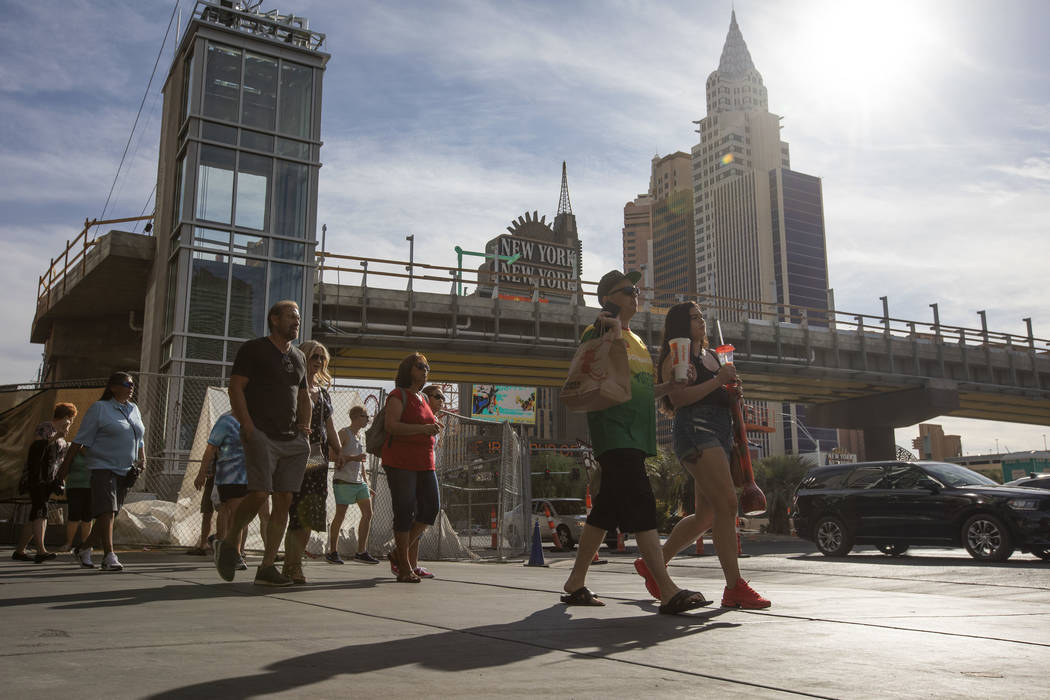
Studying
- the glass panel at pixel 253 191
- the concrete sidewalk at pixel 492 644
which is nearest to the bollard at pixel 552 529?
the glass panel at pixel 253 191

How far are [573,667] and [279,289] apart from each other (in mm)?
19140

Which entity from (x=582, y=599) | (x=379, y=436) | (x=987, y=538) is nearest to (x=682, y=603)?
(x=582, y=599)

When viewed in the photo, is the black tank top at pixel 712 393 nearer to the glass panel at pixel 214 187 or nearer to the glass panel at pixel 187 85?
the glass panel at pixel 214 187

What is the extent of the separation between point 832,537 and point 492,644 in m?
11.4

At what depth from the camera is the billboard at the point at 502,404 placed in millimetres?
94625

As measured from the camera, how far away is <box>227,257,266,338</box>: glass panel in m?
20.1

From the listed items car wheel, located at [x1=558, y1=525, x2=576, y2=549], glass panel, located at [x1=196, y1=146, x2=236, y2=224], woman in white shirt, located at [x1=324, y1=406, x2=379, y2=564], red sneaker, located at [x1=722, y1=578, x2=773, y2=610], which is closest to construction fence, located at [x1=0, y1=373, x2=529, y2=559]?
woman in white shirt, located at [x1=324, y1=406, x2=379, y2=564]

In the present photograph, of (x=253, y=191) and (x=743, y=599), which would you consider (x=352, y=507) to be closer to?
(x=743, y=599)

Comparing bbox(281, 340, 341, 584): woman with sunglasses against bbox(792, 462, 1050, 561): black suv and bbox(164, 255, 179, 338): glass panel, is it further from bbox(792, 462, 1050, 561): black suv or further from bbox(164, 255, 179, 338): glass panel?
bbox(164, 255, 179, 338): glass panel

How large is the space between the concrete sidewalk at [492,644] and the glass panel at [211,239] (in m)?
15.3

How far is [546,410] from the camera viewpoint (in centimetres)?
17338

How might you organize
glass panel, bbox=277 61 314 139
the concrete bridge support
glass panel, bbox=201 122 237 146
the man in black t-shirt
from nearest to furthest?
the man in black t-shirt → glass panel, bbox=201 122 237 146 → glass panel, bbox=277 61 314 139 → the concrete bridge support

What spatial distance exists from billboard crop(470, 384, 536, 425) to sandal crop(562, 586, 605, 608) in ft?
291

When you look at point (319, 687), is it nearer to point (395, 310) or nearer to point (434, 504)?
point (434, 504)
